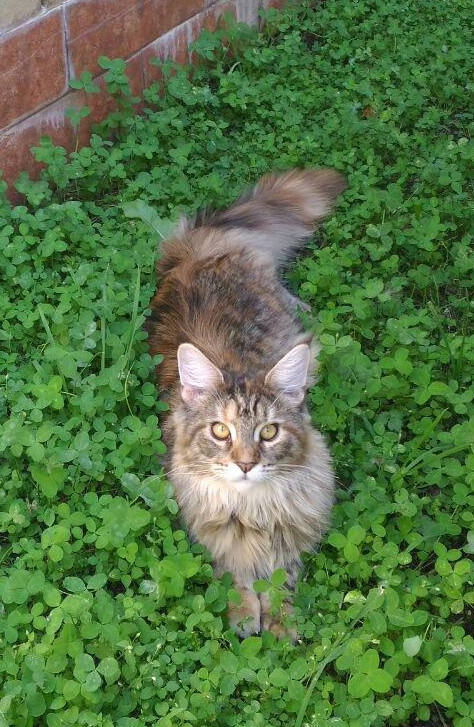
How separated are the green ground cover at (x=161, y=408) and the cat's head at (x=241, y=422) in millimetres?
181

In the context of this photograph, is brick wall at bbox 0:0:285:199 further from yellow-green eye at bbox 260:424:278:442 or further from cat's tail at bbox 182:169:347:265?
yellow-green eye at bbox 260:424:278:442

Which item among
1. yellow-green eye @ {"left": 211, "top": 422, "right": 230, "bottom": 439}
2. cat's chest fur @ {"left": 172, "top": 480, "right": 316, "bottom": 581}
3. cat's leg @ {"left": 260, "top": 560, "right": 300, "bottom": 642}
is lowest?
cat's leg @ {"left": 260, "top": 560, "right": 300, "bottom": 642}

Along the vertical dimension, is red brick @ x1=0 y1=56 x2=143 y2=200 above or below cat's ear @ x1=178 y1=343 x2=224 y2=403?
above

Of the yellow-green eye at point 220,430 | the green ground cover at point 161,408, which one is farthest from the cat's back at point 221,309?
the yellow-green eye at point 220,430

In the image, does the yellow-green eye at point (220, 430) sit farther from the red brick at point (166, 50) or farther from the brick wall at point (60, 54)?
the red brick at point (166, 50)

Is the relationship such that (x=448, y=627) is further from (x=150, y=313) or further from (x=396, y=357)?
(x=150, y=313)

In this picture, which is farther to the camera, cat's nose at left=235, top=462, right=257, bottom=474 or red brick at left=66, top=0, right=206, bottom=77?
red brick at left=66, top=0, right=206, bottom=77

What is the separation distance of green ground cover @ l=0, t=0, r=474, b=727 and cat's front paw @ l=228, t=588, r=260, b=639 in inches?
2.1

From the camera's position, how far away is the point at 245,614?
2668 mm

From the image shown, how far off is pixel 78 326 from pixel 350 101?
2.89m

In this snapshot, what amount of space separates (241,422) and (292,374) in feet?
0.86

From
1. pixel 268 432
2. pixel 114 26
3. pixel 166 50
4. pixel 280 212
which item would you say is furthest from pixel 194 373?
pixel 166 50

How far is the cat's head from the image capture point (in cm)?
264

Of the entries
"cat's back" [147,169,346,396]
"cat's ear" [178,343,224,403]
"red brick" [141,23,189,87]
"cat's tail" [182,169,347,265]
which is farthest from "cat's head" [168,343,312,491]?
"red brick" [141,23,189,87]
